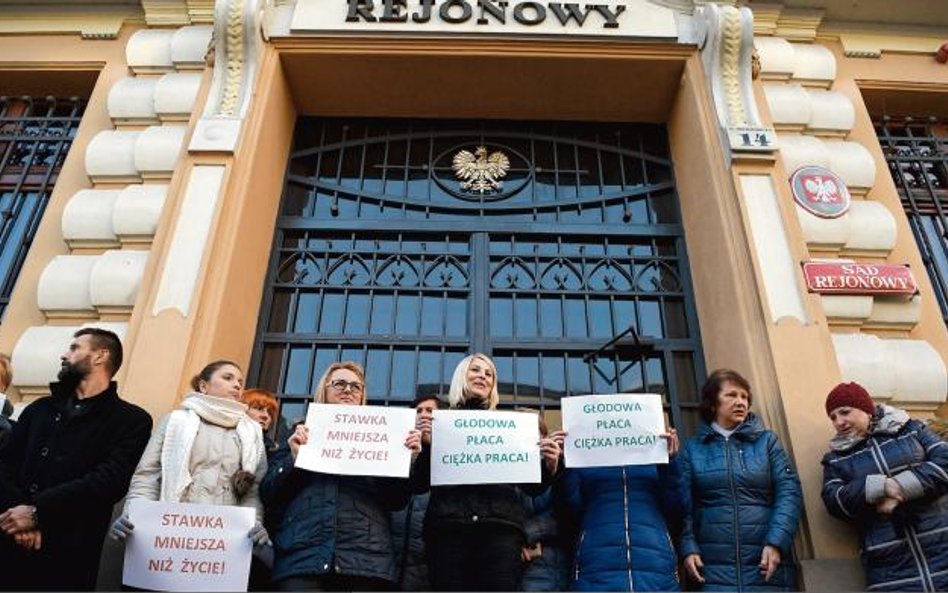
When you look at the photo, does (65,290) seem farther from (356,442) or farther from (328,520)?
(328,520)

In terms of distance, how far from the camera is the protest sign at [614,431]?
427 cm

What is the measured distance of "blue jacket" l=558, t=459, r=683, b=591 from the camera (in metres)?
4.03

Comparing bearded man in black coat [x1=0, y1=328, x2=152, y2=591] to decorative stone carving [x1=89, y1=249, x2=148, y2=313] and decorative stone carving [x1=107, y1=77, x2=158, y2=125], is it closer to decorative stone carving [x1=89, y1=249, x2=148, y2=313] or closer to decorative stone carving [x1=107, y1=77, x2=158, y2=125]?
decorative stone carving [x1=89, y1=249, x2=148, y2=313]

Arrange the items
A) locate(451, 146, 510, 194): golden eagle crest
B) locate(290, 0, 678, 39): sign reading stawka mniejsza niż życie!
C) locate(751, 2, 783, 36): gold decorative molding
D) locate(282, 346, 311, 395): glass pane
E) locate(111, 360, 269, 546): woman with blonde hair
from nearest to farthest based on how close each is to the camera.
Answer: locate(111, 360, 269, 546): woman with blonde hair, locate(282, 346, 311, 395): glass pane, locate(290, 0, 678, 39): sign reading stawka mniejsza niż życie!, locate(451, 146, 510, 194): golden eagle crest, locate(751, 2, 783, 36): gold decorative molding

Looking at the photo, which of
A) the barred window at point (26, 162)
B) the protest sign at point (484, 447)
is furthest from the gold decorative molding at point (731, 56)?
the barred window at point (26, 162)

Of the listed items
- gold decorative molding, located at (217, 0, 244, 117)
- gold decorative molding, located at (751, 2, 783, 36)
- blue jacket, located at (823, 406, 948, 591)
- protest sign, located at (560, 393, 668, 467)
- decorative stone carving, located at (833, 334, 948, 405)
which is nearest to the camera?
blue jacket, located at (823, 406, 948, 591)

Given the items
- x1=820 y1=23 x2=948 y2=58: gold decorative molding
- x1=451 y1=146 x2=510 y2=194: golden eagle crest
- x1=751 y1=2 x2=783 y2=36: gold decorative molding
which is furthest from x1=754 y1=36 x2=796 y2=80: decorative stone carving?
x1=451 y1=146 x2=510 y2=194: golden eagle crest

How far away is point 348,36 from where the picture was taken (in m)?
7.01

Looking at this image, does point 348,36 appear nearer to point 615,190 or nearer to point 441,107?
point 441,107

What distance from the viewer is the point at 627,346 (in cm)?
633

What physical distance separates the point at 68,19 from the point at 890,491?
7.88 m

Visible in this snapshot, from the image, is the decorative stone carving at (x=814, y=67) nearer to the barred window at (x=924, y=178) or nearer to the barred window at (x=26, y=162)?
the barred window at (x=924, y=178)

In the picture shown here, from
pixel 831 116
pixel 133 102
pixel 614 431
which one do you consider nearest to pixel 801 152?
pixel 831 116

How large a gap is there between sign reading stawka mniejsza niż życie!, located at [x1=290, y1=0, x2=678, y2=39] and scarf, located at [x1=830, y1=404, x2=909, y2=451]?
155 inches
